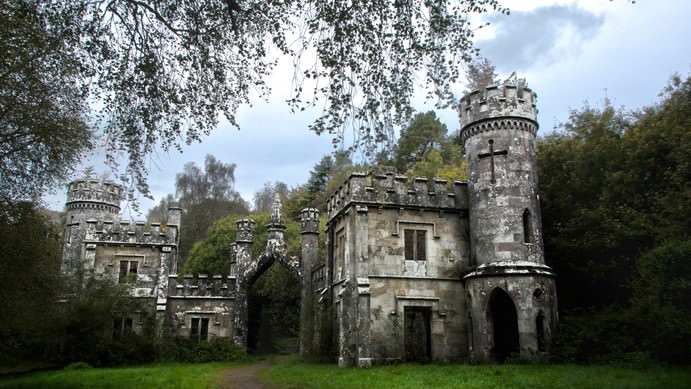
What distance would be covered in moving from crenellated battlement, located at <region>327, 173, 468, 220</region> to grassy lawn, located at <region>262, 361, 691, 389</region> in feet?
20.1

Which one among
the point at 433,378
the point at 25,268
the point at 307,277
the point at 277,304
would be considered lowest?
the point at 433,378

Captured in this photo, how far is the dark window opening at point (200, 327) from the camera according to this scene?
29297mm

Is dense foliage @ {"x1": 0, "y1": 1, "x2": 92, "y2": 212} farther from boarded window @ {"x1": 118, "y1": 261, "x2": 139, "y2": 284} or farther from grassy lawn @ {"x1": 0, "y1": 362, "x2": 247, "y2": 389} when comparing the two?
boarded window @ {"x1": 118, "y1": 261, "x2": 139, "y2": 284}

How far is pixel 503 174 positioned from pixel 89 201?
23.5 meters

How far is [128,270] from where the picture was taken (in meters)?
29.4

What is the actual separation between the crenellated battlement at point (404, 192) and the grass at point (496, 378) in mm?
6159

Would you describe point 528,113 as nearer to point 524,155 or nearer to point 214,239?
point 524,155

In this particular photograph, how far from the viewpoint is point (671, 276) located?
Answer: 14.6 metres

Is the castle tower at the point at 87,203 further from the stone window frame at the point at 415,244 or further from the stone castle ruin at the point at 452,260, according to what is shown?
the stone window frame at the point at 415,244

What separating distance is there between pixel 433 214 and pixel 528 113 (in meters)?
4.99

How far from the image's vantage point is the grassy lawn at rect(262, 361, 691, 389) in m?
12.1

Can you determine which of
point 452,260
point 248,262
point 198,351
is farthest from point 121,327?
point 452,260

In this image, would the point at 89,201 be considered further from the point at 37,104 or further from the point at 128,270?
the point at 37,104

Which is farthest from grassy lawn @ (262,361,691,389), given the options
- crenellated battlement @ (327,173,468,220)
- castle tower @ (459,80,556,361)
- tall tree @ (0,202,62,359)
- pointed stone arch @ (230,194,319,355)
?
pointed stone arch @ (230,194,319,355)
